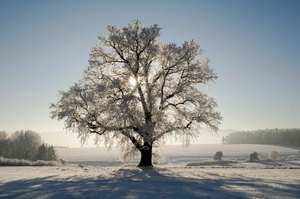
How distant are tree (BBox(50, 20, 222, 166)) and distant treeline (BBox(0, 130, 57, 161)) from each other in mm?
36566

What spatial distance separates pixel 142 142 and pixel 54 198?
2454cm

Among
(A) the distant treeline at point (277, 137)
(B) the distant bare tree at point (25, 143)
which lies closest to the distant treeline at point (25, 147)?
(B) the distant bare tree at point (25, 143)

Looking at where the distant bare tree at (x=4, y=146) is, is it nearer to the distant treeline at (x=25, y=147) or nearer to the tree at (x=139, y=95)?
the distant treeline at (x=25, y=147)

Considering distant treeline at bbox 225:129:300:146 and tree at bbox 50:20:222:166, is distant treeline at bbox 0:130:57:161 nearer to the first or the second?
tree at bbox 50:20:222:166

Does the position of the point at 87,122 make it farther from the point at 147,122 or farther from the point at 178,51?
the point at 178,51

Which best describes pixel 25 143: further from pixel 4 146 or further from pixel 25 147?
pixel 4 146

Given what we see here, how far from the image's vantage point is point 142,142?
39375mm

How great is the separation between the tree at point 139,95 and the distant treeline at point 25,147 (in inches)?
1440

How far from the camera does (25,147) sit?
88000 mm

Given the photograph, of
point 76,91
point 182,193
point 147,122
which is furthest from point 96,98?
point 182,193

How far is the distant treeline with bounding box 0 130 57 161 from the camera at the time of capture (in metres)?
73.0

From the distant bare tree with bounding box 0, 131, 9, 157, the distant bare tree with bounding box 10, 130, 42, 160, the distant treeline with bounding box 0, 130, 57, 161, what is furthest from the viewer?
the distant bare tree with bounding box 10, 130, 42, 160

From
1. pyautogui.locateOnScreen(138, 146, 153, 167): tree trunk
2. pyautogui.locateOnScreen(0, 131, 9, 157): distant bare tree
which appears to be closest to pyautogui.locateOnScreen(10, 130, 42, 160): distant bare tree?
pyautogui.locateOnScreen(0, 131, 9, 157): distant bare tree

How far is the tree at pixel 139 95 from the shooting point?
120 feet
